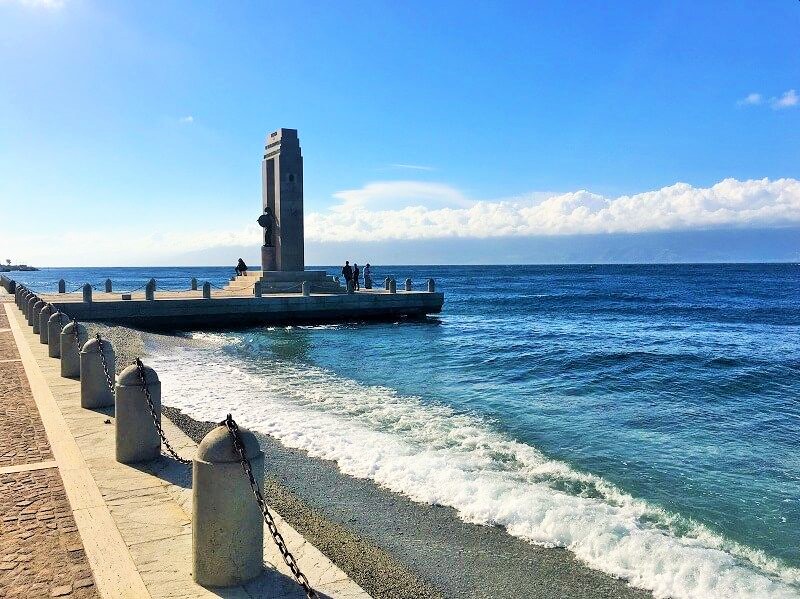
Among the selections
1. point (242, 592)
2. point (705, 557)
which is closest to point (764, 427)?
point (705, 557)

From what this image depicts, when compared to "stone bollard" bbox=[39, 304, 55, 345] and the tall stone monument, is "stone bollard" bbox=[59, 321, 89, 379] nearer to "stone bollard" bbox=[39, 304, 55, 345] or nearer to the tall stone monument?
"stone bollard" bbox=[39, 304, 55, 345]

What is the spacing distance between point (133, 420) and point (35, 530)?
5.26ft

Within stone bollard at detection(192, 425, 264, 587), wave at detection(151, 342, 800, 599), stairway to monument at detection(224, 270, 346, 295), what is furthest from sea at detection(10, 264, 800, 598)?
stairway to monument at detection(224, 270, 346, 295)

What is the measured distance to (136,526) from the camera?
480cm

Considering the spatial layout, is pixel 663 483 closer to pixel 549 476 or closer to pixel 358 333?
pixel 549 476

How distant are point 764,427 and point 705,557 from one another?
622 cm

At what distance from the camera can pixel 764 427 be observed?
431 inches

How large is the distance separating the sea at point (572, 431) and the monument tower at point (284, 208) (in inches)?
412

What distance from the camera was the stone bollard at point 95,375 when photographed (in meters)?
8.22

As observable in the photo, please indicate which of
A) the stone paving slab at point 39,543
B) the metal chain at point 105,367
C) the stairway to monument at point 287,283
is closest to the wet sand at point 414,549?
the stone paving slab at point 39,543

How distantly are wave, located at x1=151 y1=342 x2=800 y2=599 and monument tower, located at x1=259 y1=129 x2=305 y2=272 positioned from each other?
20401mm

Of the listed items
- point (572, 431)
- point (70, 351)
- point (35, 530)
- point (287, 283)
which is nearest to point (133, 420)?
point (35, 530)

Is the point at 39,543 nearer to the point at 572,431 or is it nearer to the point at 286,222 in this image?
the point at 572,431

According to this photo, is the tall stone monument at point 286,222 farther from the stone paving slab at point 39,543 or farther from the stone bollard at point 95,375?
the stone paving slab at point 39,543
